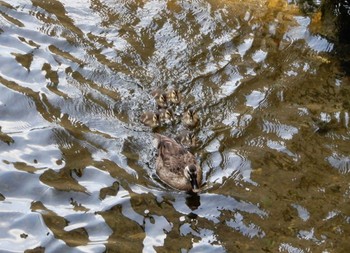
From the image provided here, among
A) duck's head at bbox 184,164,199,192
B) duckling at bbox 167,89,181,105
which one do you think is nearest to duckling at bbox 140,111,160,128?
duckling at bbox 167,89,181,105

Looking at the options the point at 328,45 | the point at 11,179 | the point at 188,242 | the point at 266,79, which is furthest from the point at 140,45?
the point at 188,242

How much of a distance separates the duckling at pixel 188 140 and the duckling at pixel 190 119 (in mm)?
123

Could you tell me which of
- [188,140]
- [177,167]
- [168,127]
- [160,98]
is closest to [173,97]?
[160,98]

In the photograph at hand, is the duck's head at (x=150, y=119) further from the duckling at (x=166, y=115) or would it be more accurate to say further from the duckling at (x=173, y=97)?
the duckling at (x=173, y=97)

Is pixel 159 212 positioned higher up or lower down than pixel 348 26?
lower down

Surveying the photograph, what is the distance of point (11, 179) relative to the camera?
22.0 feet

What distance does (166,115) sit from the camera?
8.00m

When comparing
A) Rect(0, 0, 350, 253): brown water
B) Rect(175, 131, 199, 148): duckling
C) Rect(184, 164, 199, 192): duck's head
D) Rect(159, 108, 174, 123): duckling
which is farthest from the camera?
Rect(159, 108, 174, 123): duckling

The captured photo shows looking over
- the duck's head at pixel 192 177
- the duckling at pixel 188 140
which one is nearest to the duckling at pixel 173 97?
the duckling at pixel 188 140

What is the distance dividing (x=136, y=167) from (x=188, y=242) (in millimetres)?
1279

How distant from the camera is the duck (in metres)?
6.81

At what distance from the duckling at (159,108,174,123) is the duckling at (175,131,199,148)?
41 centimetres

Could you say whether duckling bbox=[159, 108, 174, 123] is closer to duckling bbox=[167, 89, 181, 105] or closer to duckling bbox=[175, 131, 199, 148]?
duckling bbox=[167, 89, 181, 105]

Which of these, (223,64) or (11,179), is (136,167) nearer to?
(11,179)
